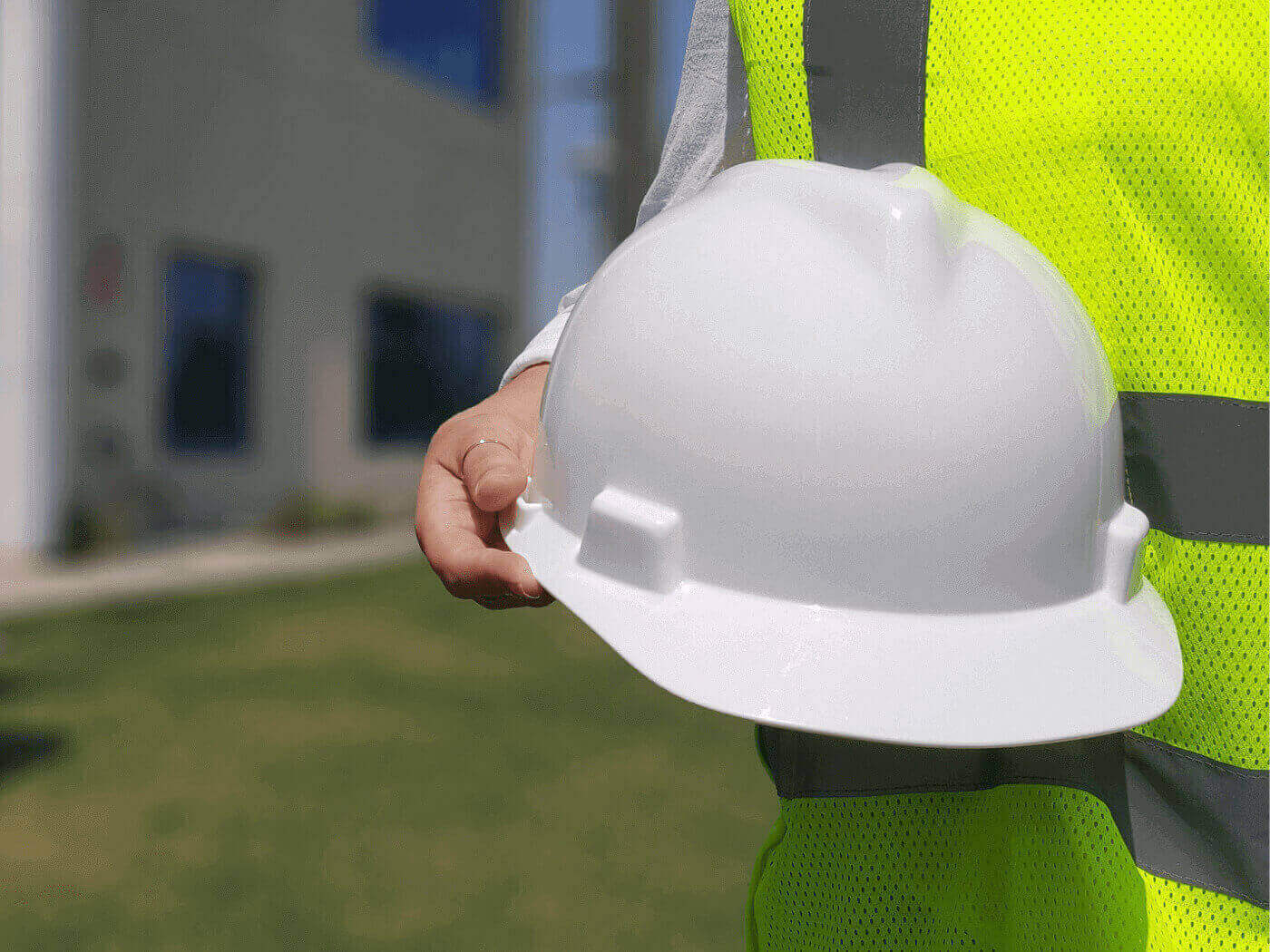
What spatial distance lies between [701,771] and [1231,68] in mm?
3538

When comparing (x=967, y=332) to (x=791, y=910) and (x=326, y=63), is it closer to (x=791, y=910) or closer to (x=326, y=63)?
(x=791, y=910)

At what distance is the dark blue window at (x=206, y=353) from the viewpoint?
10.2 m

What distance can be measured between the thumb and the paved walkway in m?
6.74

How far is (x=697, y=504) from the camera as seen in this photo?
2.91 feet

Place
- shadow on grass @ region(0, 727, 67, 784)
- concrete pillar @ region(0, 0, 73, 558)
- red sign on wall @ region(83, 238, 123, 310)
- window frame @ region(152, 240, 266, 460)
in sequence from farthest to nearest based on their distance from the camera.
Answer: window frame @ region(152, 240, 266, 460)
red sign on wall @ region(83, 238, 123, 310)
concrete pillar @ region(0, 0, 73, 558)
shadow on grass @ region(0, 727, 67, 784)

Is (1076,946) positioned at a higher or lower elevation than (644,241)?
lower

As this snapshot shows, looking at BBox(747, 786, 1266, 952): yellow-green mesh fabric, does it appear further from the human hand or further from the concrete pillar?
the concrete pillar

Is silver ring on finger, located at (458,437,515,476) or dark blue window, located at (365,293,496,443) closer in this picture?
silver ring on finger, located at (458,437,515,476)

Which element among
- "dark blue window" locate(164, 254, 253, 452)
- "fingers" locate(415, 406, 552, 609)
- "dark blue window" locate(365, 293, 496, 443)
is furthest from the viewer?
"dark blue window" locate(365, 293, 496, 443)

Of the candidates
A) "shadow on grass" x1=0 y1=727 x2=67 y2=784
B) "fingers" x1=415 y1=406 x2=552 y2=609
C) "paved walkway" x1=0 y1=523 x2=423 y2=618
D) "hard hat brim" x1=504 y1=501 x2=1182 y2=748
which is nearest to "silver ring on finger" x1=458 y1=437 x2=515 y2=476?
"fingers" x1=415 y1=406 x2=552 y2=609

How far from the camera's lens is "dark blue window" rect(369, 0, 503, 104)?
12875 millimetres

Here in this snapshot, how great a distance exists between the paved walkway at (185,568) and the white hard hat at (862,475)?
704 centimetres

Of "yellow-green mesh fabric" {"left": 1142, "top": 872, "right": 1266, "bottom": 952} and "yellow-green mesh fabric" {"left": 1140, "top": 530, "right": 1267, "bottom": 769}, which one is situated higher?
"yellow-green mesh fabric" {"left": 1140, "top": 530, "right": 1267, "bottom": 769}

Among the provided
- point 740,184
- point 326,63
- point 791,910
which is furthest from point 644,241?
point 326,63
